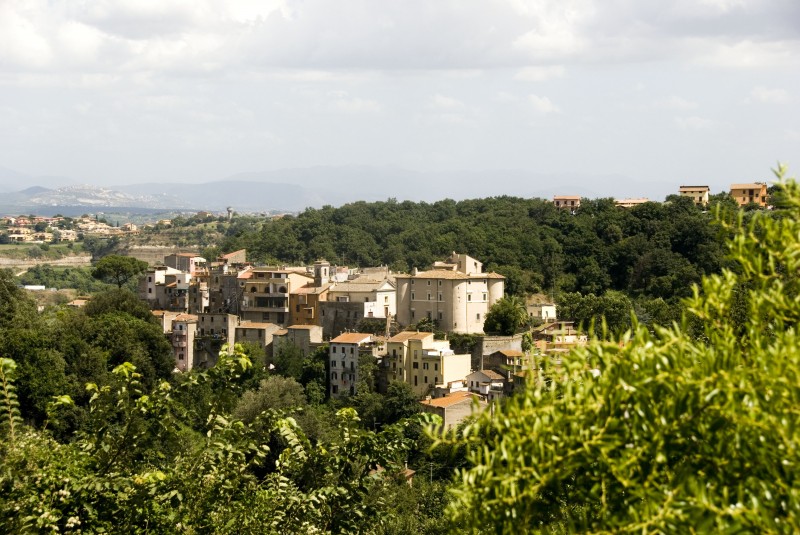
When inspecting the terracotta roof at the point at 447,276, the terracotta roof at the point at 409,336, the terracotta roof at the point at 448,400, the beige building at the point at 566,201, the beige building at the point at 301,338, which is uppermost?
the beige building at the point at 566,201

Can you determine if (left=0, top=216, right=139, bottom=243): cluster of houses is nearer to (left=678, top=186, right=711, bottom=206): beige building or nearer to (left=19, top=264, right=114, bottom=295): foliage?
(left=19, top=264, right=114, bottom=295): foliage

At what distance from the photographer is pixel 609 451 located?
457cm

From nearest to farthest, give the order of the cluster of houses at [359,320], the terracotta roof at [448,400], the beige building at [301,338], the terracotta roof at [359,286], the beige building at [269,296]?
the terracotta roof at [448,400], the cluster of houses at [359,320], the beige building at [301,338], the terracotta roof at [359,286], the beige building at [269,296]

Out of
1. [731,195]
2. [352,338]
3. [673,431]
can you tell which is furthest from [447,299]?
[673,431]

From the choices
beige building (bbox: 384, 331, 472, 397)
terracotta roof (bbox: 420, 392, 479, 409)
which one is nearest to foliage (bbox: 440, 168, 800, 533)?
terracotta roof (bbox: 420, 392, 479, 409)

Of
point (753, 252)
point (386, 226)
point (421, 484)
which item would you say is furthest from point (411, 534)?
point (386, 226)

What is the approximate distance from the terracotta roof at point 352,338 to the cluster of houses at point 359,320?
0.03m

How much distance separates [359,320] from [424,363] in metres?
5.47

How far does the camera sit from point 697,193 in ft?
213

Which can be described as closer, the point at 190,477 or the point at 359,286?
the point at 190,477

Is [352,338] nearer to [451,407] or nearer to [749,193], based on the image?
[451,407]

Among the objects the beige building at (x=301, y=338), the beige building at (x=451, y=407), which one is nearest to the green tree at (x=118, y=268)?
the beige building at (x=301, y=338)

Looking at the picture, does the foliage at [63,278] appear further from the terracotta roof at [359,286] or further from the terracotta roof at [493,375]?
the terracotta roof at [493,375]

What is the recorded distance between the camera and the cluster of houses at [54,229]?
11944 centimetres
